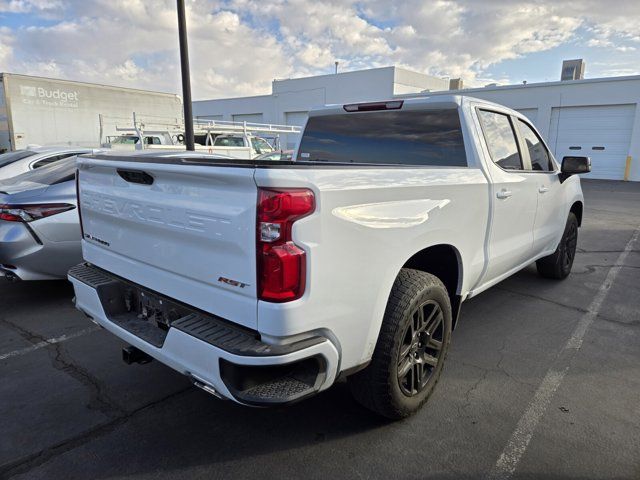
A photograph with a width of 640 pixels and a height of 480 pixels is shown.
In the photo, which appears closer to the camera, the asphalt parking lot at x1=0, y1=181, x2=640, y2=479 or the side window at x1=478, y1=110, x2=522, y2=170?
the asphalt parking lot at x1=0, y1=181, x2=640, y2=479

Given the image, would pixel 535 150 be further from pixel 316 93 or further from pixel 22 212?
pixel 316 93

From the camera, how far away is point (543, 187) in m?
4.43

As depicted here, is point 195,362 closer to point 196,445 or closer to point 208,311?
point 208,311

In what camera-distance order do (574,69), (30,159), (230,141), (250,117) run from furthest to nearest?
(250,117), (574,69), (230,141), (30,159)

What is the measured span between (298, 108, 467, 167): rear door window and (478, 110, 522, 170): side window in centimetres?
32

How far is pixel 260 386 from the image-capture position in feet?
6.76

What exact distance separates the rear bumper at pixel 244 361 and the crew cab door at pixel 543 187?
10.0ft

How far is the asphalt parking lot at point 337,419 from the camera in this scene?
8.02 feet

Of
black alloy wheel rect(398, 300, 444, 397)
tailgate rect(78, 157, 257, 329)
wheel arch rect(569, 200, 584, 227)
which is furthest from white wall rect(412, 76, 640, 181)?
tailgate rect(78, 157, 257, 329)

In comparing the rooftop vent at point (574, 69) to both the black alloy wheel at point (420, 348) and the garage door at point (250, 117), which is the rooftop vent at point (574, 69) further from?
the black alloy wheel at point (420, 348)

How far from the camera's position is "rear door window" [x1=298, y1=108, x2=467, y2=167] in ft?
11.6

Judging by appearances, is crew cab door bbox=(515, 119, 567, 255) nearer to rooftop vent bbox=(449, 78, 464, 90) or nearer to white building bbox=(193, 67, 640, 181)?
white building bbox=(193, 67, 640, 181)

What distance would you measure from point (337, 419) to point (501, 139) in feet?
8.64

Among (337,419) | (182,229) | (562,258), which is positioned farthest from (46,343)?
(562,258)
